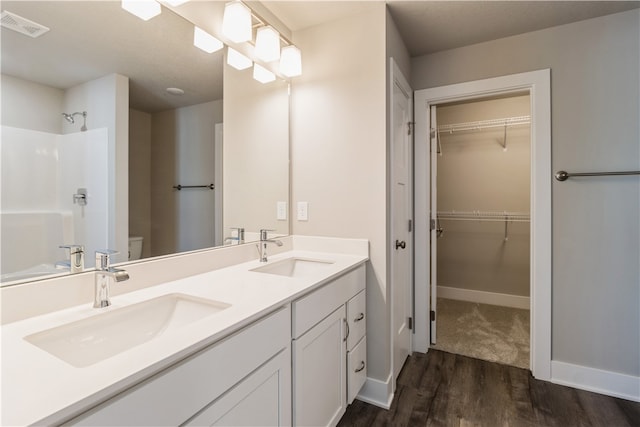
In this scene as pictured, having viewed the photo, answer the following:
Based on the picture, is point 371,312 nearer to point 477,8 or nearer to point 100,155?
point 100,155

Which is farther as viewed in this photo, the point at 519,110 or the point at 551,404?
the point at 519,110

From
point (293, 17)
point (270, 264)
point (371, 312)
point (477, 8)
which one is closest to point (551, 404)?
point (371, 312)

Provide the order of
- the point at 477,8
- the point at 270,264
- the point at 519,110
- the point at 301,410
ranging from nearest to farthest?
1. the point at 301,410
2. the point at 270,264
3. the point at 477,8
4. the point at 519,110

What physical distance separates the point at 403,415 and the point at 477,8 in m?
2.40

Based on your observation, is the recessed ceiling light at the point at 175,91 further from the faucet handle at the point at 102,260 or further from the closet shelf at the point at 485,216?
the closet shelf at the point at 485,216

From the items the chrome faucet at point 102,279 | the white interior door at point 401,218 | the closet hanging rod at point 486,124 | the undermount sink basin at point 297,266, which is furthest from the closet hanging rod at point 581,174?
the chrome faucet at point 102,279

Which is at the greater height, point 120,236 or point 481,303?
point 120,236

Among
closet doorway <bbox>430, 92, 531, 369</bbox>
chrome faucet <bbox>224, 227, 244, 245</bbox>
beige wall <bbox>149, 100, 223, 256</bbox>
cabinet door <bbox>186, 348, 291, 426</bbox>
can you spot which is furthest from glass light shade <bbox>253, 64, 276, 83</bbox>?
closet doorway <bbox>430, 92, 531, 369</bbox>

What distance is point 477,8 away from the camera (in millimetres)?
1795

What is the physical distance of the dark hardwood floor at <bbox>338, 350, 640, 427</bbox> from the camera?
1.66 metres

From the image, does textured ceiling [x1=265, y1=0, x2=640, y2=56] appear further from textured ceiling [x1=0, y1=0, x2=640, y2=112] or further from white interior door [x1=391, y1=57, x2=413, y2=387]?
white interior door [x1=391, y1=57, x2=413, y2=387]

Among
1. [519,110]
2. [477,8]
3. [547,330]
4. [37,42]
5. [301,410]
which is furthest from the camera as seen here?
[519,110]

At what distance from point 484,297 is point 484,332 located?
2.78 ft

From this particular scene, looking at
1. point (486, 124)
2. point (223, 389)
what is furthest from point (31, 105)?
point (486, 124)
